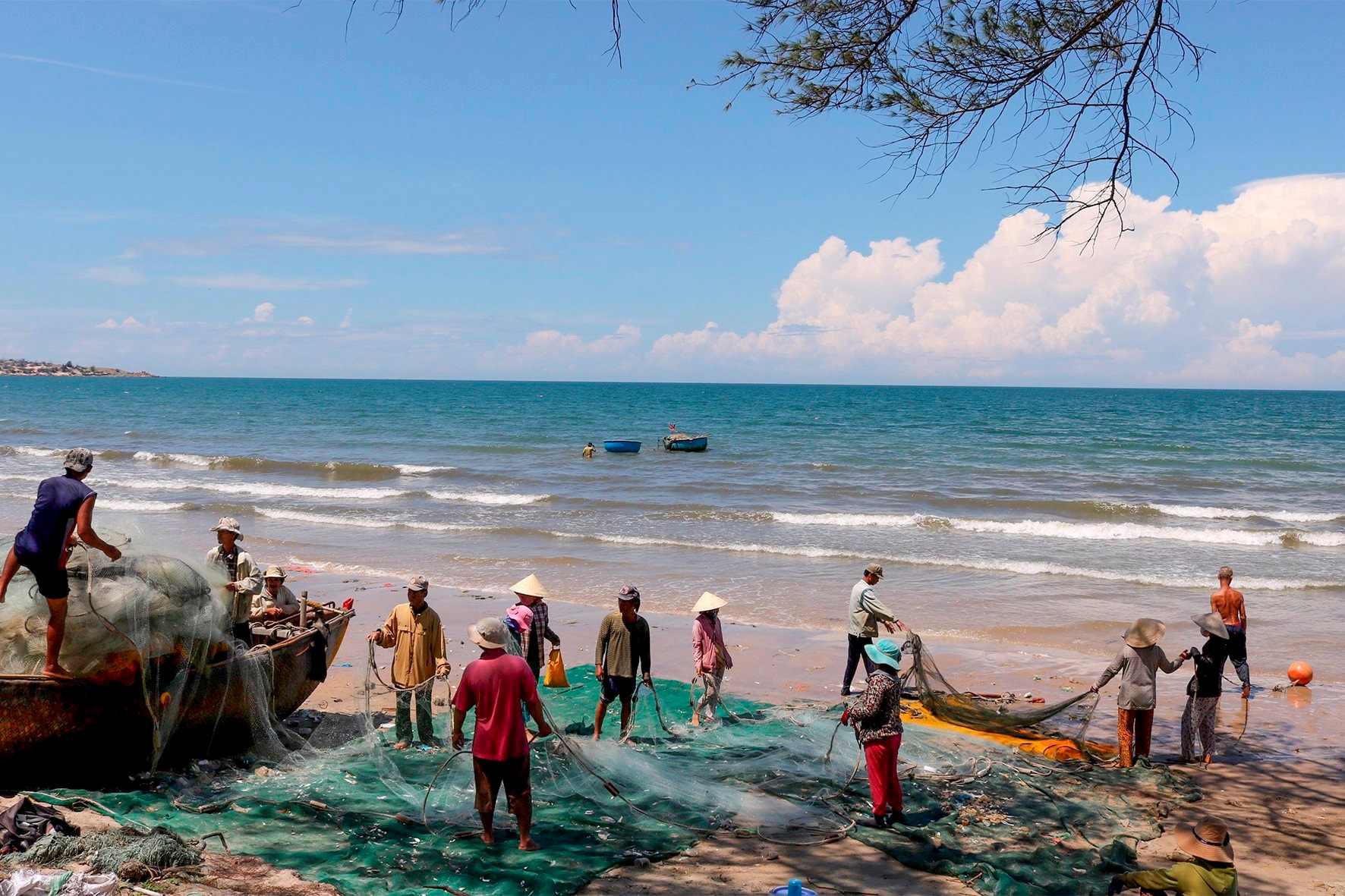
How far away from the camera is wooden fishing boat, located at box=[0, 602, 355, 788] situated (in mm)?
5898

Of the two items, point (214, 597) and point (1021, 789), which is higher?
point (214, 597)

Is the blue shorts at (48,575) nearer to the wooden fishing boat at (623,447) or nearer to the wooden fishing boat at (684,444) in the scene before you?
the wooden fishing boat at (623,447)

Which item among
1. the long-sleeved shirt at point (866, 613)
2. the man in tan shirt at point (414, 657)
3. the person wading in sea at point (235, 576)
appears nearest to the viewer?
the person wading in sea at point (235, 576)

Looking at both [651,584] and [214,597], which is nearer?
[214,597]

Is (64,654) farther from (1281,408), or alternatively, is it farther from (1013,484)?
(1281,408)

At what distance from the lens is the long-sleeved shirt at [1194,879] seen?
4.23m

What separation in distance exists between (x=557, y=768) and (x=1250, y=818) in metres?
4.88

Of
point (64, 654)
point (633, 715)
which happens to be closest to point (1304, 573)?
point (633, 715)

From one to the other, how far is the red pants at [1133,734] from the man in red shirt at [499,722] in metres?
4.99

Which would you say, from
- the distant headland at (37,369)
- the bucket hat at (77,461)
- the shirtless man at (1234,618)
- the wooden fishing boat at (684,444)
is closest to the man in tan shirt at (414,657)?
the bucket hat at (77,461)

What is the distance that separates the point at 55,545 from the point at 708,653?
4.97 m

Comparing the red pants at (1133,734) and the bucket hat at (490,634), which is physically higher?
the bucket hat at (490,634)

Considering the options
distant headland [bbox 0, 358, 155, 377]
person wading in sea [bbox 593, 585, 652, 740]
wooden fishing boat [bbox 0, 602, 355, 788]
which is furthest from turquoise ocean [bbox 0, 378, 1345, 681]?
distant headland [bbox 0, 358, 155, 377]

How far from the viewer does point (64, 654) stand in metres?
6.01
